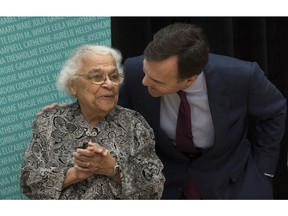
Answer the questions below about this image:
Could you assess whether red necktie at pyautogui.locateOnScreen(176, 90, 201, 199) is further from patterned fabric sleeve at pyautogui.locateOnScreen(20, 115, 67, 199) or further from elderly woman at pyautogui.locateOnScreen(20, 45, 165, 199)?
patterned fabric sleeve at pyautogui.locateOnScreen(20, 115, 67, 199)

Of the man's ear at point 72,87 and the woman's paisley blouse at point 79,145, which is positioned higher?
the man's ear at point 72,87

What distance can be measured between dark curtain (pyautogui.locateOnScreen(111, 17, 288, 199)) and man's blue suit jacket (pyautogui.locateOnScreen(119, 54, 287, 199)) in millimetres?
276

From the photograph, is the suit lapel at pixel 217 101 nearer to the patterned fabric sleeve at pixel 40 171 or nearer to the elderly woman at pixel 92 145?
the elderly woman at pixel 92 145

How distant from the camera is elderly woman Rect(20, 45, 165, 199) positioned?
172cm

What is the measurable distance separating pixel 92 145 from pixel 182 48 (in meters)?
0.44

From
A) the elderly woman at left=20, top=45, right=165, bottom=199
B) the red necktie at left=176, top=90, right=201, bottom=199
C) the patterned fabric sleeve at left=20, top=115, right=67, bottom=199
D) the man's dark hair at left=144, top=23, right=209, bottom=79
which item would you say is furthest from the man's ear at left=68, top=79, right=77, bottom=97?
the red necktie at left=176, top=90, right=201, bottom=199

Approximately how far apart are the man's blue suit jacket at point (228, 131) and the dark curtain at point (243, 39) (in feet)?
0.90

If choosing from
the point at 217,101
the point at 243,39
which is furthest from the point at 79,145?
the point at 243,39

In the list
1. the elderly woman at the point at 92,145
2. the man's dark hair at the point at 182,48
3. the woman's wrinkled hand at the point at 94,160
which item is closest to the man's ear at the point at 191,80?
the man's dark hair at the point at 182,48

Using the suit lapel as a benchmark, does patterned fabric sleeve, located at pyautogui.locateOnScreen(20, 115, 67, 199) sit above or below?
below

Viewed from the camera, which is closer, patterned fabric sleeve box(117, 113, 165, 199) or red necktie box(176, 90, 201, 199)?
patterned fabric sleeve box(117, 113, 165, 199)

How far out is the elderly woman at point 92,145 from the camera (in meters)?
1.72

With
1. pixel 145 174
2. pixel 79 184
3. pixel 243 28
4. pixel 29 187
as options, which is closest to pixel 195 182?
pixel 145 174

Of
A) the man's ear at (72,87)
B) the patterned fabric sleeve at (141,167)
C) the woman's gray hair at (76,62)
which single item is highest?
the woman's gray hair at (76,62)
